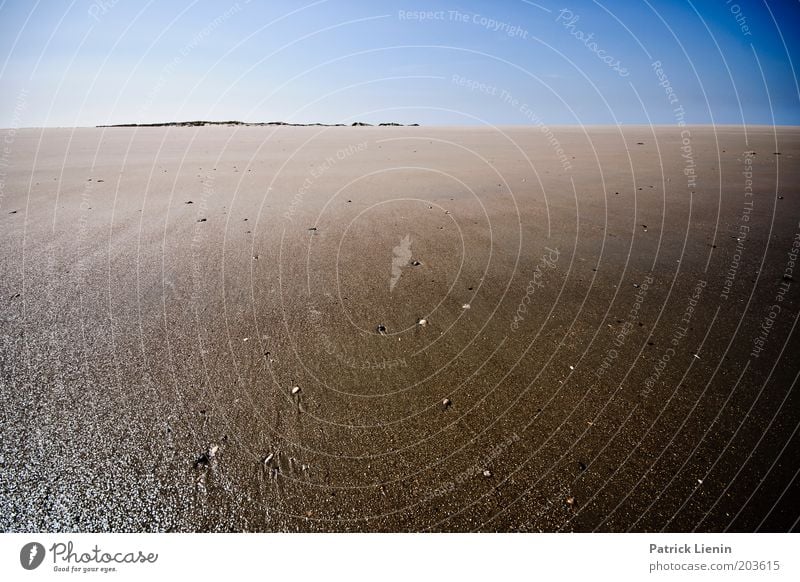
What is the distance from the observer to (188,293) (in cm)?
446

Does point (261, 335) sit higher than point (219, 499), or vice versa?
point (261, 335)

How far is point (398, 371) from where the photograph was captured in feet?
10.9

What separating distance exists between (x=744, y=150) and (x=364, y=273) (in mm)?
17971

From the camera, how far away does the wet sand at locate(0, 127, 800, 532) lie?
7.52ft

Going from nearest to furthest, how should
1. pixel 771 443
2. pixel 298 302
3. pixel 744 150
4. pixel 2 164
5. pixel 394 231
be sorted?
1. pixel 771 443
2. pixel 298 302
3. pixel 394 231
4. pixel 2 164
5. pixel 744 150

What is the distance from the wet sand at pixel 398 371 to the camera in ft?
7.52

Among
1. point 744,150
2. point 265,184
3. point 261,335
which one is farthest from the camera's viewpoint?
point 744,150

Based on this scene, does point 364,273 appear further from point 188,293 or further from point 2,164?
point 2,164

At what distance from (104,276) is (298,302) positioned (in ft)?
7.92

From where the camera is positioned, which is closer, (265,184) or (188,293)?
(188,293)

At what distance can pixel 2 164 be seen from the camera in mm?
13703
